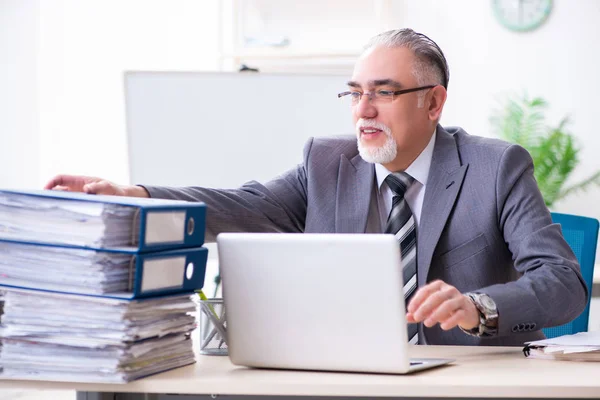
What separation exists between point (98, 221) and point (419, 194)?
0.92m

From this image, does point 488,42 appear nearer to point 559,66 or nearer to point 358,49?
point 559,66

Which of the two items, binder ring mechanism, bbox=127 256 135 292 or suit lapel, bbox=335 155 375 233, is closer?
binder ring mechanism, bbox=127 256 135 292

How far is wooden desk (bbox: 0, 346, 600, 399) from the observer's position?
1.17m

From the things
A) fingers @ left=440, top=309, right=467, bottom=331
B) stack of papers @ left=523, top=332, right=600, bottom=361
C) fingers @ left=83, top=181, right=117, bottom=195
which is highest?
fingers @ left=83, top=181, right=117, bottom=195

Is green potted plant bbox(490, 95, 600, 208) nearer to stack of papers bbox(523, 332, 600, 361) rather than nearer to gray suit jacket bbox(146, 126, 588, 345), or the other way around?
gray suit jacket bbox(146, 126, 588, 345)

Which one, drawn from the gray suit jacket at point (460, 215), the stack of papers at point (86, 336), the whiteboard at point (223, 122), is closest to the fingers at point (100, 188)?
the gray suit jacket at point (460, 215)

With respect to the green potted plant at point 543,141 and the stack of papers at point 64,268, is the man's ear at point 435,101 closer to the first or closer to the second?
the stack of papers at point 64,268

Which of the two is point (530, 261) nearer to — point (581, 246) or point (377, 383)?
point (581, 246)

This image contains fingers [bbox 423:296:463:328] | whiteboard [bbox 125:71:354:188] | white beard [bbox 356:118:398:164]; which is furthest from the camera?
whiteboard [bbox 125:71:354:188]

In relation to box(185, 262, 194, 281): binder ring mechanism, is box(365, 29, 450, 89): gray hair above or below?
above

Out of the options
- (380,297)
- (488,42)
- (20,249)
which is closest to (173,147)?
(20,249)

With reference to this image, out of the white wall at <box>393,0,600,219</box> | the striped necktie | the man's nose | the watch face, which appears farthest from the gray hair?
the white wall at <box>393,0,600,219</box>

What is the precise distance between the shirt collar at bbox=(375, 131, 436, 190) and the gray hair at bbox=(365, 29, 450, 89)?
16 cm

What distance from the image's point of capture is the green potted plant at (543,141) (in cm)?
478
